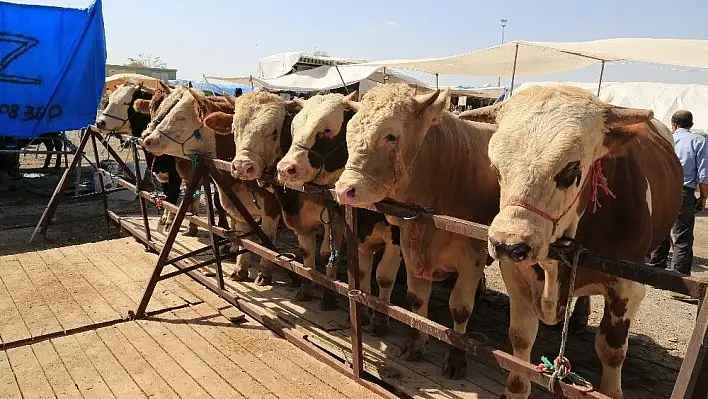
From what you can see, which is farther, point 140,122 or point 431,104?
point 140,122

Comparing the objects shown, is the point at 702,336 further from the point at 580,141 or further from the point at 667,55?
the point at 667,55

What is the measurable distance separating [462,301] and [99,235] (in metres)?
8.15

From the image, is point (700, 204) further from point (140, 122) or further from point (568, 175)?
point (140, 122)

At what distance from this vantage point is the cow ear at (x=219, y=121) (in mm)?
5875

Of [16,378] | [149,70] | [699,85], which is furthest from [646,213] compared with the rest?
[149,70]

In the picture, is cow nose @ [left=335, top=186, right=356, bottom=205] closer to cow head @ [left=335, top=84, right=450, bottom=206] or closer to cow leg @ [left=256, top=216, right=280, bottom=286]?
cow head @ [left=335, top=84, right=450, bottom=206]

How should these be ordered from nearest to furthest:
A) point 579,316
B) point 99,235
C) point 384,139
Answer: point 384,139 < point 579,316 < point 99,235

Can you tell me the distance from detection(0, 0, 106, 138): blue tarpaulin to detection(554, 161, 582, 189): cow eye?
1029 cm

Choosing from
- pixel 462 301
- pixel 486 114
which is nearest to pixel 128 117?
pixel 462 301

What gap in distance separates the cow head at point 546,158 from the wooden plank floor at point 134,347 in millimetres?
1848

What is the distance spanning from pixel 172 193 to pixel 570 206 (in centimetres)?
745

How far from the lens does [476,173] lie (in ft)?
13.5

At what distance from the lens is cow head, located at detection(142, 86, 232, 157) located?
6.77 metres

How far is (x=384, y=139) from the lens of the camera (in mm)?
3707
